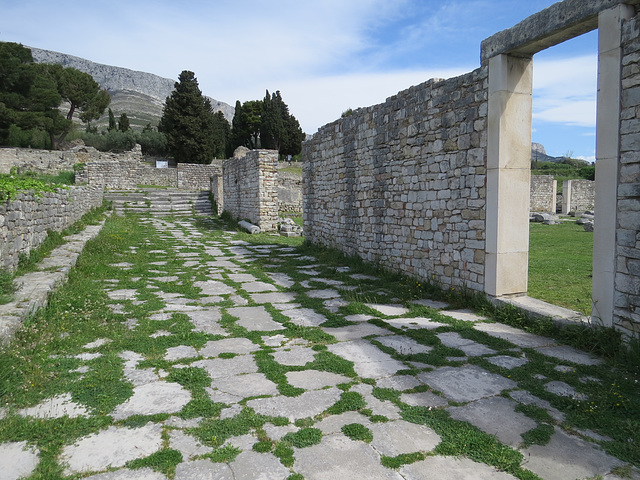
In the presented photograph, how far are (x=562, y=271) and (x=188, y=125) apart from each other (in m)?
32.6

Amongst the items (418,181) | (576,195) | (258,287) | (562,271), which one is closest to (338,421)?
(258,287)

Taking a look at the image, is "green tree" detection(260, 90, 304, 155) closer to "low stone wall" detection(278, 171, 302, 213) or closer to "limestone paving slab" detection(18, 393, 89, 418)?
"low stone wall" detection(278, 171, 302, 213)

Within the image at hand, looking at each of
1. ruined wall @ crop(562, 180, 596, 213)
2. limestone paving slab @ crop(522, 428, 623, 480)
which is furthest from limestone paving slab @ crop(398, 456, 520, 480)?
ruined wall @ crop(562, 180, 596, 213)

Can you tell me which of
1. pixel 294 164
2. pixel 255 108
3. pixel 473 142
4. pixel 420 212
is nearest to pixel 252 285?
pixel 420 212

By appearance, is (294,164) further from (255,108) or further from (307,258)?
(307,258)

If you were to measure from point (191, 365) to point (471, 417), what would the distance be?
234cm

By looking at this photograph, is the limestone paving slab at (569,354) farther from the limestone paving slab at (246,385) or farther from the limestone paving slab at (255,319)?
the limestone paving slab at (255,319)

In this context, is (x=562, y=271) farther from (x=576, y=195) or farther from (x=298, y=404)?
(x=576, y=195)

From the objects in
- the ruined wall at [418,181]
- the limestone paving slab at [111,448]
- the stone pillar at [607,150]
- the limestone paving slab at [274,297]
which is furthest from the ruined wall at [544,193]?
the limestone paving slab at [111,448]

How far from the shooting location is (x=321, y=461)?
238cm

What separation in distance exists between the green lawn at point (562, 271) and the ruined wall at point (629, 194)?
1313 millimetres

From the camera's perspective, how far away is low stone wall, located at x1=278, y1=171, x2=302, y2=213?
22766 mm

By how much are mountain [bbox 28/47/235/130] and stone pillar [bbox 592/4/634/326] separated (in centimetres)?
7987

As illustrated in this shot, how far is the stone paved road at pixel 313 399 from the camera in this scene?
235 cm
